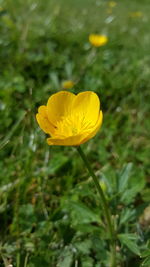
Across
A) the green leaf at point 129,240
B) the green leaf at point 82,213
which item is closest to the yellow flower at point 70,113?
the green leaf at point 82,213

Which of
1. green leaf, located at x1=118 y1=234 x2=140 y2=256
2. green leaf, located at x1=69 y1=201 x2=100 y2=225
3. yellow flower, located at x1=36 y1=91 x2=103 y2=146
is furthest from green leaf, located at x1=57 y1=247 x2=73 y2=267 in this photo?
yellow flower, located at x1=36 y1=91 x2=103 y2=146

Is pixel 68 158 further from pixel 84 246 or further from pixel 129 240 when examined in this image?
pixel 129 240

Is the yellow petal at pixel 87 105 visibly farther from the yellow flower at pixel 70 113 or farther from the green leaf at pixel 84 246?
the green leaf at pixel 84 246

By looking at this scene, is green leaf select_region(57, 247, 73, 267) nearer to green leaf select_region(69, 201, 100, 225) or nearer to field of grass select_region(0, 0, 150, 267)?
field of grass select_region(0, 0, 150, 267)

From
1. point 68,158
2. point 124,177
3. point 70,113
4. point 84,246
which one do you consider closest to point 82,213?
point 84,246

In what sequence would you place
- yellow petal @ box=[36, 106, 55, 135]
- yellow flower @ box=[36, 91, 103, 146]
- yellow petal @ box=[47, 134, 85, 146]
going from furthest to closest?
yellow flower @ box=[36, 91, 103, 146], yellow petal @ box=[36, 106, 55, 135], yellow petal @ box=[47, 134, 85, 146]
